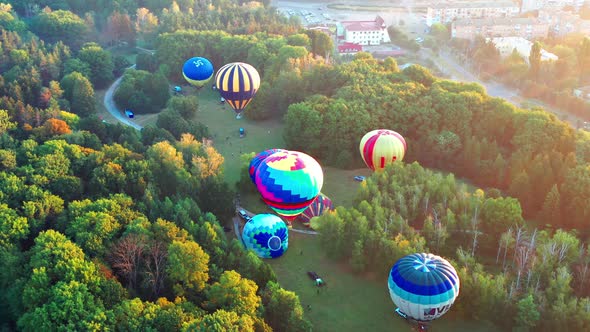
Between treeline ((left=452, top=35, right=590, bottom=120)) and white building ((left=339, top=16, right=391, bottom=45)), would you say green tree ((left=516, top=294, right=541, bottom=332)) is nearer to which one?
treeline ((left=452, top=35, right=590, bottom=120))

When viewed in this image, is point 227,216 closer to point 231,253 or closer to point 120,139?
point 231,253

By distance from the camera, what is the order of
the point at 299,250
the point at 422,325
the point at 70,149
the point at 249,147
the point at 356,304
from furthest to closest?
the point at 249,147 < the point at 70,149 < the point at 299,250 < the point at 356,304 < the point at 422,325

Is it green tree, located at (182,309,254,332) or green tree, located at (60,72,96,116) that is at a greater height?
green tree, located at (60,72,96,116)

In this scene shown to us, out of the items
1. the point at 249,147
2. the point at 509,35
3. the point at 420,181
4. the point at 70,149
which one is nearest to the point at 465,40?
the point at 509,35

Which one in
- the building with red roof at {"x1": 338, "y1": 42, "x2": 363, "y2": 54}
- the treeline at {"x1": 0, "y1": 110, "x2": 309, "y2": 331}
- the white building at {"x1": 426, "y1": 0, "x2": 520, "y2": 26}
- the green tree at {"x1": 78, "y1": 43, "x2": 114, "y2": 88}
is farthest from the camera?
the white building at {"x1": 426, "y1": 0, "x2": 520, "y2": 26}

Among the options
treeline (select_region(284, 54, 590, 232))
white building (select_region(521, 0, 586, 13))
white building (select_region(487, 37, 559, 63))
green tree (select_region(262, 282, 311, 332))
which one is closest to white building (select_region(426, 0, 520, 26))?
white building (select_region(521, 0, 586, 13))

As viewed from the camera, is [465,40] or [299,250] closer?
[299,250]
